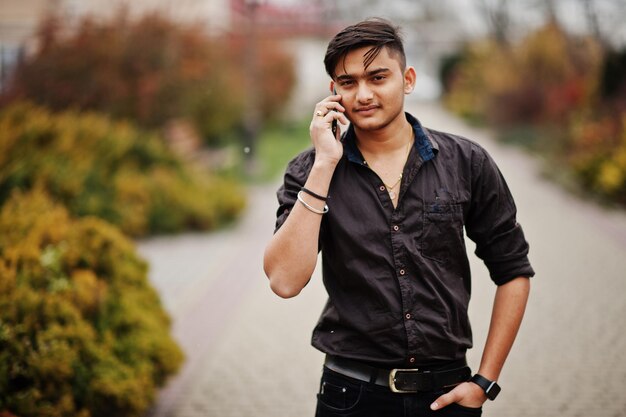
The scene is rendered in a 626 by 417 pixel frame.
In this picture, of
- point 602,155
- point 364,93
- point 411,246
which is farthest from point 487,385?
point 602,155

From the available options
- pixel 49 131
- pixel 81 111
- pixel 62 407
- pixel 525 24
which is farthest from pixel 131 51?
pixel 525 24

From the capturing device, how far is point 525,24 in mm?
29797

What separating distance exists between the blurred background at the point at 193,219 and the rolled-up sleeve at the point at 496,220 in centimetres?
78

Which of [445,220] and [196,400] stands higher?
[445,220]

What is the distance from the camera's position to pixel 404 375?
93.9 inches

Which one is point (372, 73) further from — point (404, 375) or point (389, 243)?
point (404, 375)

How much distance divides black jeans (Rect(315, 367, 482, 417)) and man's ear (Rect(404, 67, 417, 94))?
1.01m

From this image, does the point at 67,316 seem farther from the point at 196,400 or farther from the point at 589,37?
the point at 589,37

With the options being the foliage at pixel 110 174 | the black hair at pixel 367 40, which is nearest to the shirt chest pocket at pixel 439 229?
the black hair at pixel 367 40

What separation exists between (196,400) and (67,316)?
1406 mm

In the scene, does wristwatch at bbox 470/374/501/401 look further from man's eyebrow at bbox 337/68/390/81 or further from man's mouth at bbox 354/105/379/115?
man's eyebrow at bbox 337/68/390/81

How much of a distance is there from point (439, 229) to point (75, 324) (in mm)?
2770

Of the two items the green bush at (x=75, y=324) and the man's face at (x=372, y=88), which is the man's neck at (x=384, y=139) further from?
the green bush at (x=75, y=324)

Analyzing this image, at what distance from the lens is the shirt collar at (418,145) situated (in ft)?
8.10
